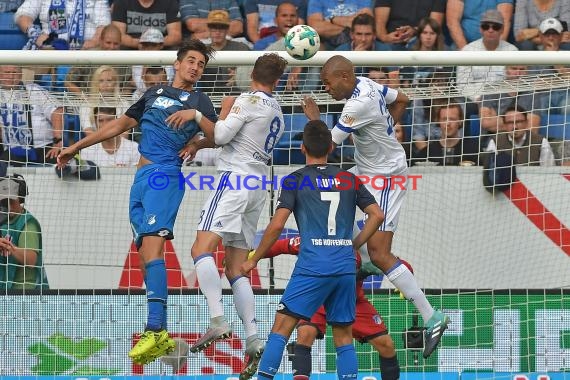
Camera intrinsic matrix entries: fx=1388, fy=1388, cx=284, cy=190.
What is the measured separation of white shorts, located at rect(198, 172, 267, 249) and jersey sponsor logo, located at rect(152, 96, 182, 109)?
2.31 feet

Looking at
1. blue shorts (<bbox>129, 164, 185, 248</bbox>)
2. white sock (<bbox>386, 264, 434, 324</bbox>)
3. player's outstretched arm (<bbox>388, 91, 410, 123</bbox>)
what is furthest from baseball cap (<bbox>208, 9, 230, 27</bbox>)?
white sock (<bbox>386, 264, 434, 324</bbox>)

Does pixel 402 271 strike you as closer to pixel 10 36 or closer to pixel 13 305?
pixel 13 305

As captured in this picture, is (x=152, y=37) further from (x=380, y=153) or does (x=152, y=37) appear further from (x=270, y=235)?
(x=270, y=235)

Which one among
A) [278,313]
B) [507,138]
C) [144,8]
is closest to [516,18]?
[507,138]

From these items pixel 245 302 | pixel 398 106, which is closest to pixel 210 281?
pixel 245 302

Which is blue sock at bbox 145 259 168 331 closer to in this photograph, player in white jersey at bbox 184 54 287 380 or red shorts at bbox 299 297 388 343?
player in white jersey at bbox 184 54 287 380

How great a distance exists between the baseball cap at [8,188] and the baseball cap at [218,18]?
3.68 metres

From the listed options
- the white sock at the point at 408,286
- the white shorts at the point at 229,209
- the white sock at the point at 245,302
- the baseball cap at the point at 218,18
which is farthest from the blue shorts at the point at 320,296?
the baseball cap at the point at 218,18

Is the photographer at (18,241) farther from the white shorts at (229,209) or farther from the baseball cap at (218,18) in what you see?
the baseball cap at (218,18)

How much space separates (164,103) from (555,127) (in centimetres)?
452

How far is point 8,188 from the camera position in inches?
521

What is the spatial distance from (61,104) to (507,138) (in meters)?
4.39

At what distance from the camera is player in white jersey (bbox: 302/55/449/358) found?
11.4 meters

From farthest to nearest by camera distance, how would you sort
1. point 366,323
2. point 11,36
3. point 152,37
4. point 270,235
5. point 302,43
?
point 11,36, point 152,37, point 366,323, point 302,43, point 270,235
